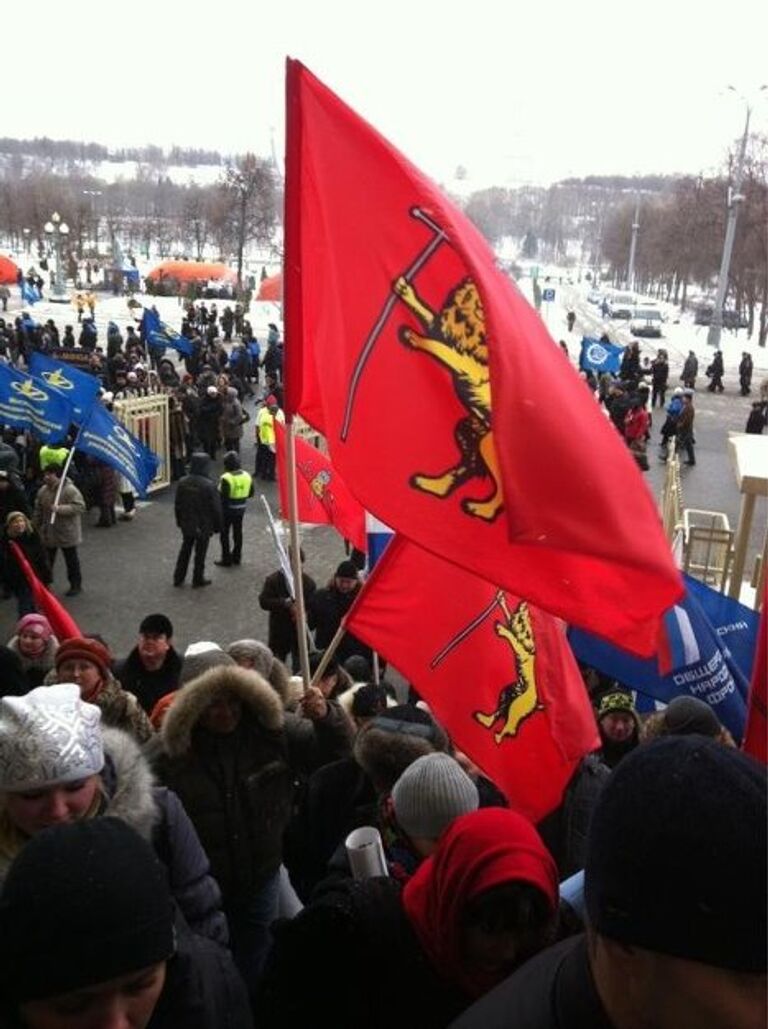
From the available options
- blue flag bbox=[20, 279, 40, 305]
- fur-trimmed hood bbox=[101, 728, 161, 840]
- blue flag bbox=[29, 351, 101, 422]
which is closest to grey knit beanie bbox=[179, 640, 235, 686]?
fur-trimmed hood bbox=[101, 728, 161, 840]

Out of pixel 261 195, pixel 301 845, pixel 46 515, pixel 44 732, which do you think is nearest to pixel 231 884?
pixel 301 845

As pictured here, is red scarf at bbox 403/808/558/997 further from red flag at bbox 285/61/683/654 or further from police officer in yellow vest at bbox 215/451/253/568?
police officer in yellow vest at bbox 215/451/253/568

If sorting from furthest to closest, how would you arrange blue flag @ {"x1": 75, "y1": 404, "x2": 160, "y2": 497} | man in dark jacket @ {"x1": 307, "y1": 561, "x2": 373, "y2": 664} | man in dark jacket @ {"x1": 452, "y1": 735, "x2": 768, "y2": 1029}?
blue flag @ {"x1": 75, "y1": 404, "x2": 160, "y2": 497} < man in dark jacket @ {"x1": 307, "y1": 561, "x2": 373, "y2": 664} < man in dark jacket @ {"x1": 452, "y1": 735, "x2": 768, "y2": 1029}

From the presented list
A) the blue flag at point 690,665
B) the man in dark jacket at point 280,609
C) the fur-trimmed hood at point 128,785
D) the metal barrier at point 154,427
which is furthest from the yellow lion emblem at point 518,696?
the metal barrier at point 154,427

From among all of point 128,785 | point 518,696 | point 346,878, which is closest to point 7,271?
point 518,696

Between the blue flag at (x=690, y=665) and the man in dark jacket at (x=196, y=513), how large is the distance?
592cm

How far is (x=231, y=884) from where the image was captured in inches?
128

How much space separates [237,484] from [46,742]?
8144mm

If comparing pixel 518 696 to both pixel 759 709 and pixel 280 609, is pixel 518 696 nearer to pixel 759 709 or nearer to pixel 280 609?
pixel 759 709

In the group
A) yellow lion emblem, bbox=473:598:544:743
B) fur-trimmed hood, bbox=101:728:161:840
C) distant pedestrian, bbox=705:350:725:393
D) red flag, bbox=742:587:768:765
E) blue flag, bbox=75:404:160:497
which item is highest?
red flag, bbox=742:587:768:765

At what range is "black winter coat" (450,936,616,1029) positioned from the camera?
1272 mm

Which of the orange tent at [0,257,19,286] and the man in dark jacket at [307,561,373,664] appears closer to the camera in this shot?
the man in dark jacket at [307,561,373,664]

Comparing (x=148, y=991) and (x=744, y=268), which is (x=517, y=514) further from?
(x=744, y=268)

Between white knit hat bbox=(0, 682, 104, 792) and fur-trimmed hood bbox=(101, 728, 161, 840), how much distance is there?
0.27ft
